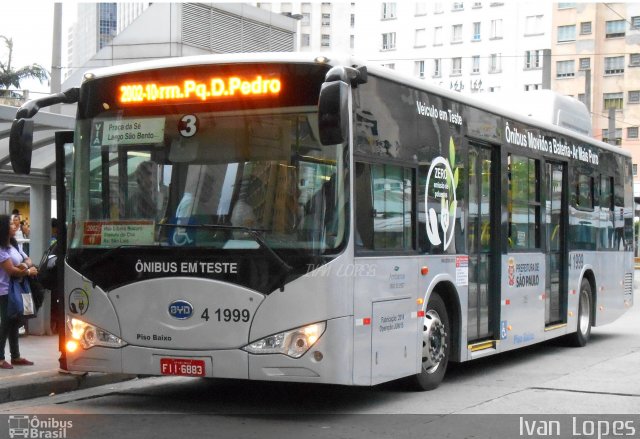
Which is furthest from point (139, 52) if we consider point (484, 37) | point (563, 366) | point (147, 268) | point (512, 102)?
point (484, 37)

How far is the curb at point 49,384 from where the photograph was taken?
32.3 feet

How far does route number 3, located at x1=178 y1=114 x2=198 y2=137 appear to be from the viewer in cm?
902

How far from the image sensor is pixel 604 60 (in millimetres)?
86312

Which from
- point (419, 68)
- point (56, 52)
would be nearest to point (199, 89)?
point (56, 52)

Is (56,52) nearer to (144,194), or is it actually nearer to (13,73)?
(144,194)

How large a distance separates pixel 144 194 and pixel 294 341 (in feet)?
6.05

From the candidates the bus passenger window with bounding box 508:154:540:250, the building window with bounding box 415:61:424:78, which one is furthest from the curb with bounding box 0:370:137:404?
the building window with bounding box 415:61:424:78

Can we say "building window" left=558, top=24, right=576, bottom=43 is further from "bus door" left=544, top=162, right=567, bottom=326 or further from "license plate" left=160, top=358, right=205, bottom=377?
"license plate" left=160, top=358, right=205, bottom=377

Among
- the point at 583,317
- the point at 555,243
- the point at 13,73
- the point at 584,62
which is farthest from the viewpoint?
the point at 584,62

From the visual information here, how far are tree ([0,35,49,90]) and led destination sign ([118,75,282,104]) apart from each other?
193ft

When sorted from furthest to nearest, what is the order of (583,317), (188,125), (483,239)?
(583,317), (483,239), (188,125)

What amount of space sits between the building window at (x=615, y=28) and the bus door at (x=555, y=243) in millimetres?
74850

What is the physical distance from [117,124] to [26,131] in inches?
32.5

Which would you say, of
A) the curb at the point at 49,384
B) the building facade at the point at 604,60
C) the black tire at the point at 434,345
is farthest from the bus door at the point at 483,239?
the building facade at the point at 604,60
